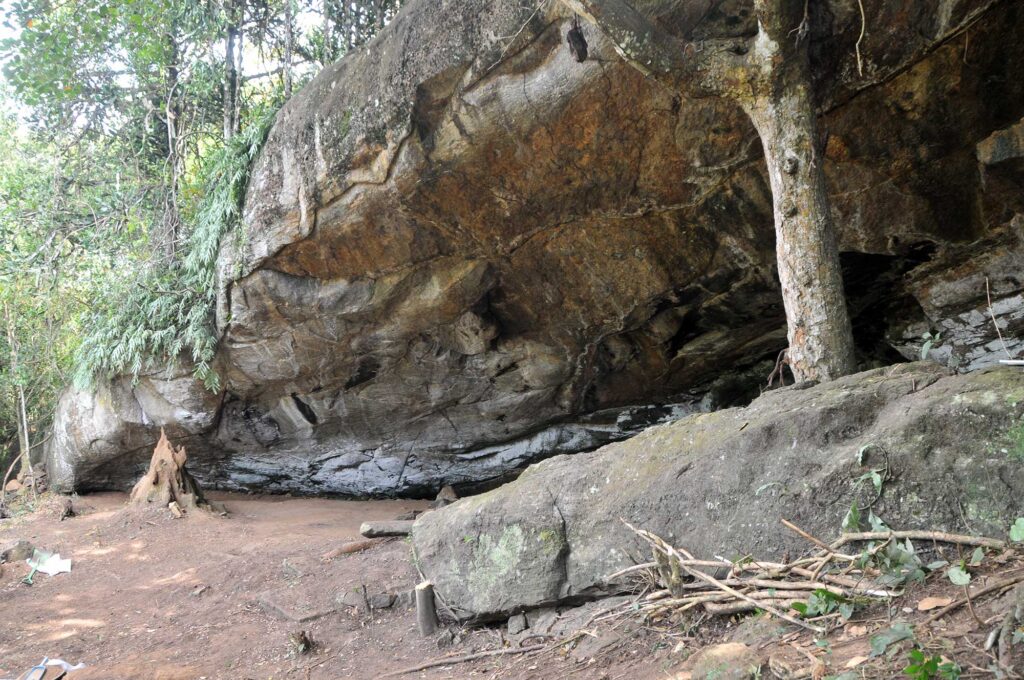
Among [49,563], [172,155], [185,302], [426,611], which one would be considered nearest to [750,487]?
[426,611]

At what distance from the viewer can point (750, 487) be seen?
4.27 meters

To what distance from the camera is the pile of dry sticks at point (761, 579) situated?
338cm

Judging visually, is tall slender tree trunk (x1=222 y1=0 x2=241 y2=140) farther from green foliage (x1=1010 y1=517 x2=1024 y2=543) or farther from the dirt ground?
green foliage (x1=1010 y1=517 x2=1024 y2=543)

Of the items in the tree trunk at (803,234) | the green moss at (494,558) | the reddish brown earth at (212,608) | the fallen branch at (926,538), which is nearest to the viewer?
the fallen branch at (926,538)

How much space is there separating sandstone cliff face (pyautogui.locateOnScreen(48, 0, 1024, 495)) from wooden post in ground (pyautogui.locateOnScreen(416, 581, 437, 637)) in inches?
165

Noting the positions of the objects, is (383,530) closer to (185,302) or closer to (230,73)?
(185,302)

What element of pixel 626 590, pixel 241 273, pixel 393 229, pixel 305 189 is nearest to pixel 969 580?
pixel 626 590

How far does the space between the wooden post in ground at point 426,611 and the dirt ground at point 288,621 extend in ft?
0.26

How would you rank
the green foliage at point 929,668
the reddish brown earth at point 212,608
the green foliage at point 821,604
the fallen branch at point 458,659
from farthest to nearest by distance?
the reddish brown earth at point 212,608 < the fallen branch at point 458,659 < the green foliage at point 821,604 < the green foliage at point 929,668

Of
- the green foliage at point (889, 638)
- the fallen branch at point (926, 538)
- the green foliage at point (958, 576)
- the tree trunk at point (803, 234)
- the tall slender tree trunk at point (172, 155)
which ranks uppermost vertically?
the tall slender tree trunk at point (172, 155)

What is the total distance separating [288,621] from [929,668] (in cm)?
529

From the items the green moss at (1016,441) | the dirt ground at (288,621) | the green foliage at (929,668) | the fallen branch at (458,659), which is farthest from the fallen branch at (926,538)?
the fallen branch at (458,659)

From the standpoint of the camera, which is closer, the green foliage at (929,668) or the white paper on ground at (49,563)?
the green foliage at (929,668)

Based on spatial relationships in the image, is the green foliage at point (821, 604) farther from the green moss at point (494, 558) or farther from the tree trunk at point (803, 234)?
the green moss at point (494, 558)
